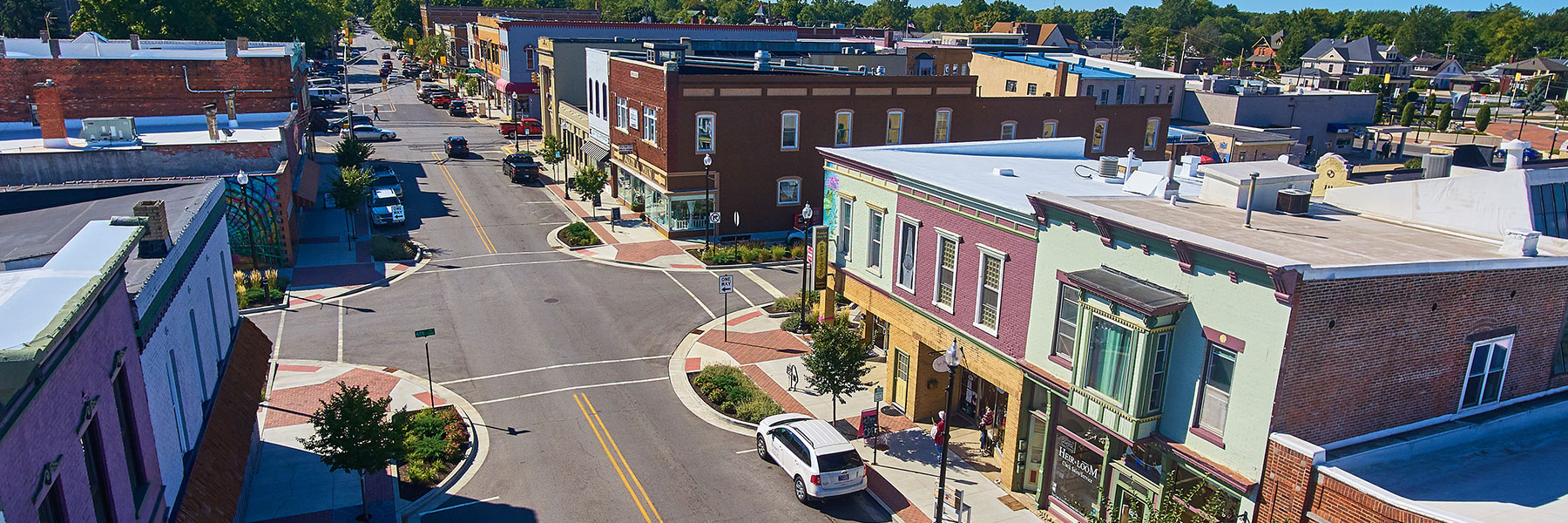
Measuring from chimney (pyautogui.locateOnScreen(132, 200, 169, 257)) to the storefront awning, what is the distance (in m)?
16.2

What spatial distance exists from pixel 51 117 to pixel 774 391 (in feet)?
96.6

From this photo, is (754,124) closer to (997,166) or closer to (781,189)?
(781,189)

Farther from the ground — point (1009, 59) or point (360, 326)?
point (1009, 59)

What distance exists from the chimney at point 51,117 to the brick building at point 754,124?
926 inches

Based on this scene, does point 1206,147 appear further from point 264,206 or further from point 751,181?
point 264,206

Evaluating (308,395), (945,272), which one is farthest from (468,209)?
(945,272)

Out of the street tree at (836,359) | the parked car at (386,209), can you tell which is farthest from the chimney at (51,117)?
the street tree at (836,359)

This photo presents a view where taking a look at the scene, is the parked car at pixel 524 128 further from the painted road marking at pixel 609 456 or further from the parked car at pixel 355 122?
the painted road marking at pixel 609 456

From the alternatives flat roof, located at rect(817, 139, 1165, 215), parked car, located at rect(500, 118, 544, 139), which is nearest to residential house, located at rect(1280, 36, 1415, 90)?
parked car, located at rect(500, 118, 544, 139)

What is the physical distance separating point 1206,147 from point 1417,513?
52.3 meters

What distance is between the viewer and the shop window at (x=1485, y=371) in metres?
16.9

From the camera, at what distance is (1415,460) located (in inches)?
637

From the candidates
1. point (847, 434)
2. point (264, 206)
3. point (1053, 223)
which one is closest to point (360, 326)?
point (264, 206)

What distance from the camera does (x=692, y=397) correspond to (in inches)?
1073
